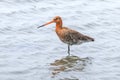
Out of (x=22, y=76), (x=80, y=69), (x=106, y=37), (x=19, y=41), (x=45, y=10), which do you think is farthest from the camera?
A: (x=45, y=10)

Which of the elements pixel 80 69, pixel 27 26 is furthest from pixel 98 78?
pixel 27 26

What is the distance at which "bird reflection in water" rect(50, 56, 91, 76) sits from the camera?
1223 centimetres

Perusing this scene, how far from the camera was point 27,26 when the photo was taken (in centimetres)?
1567

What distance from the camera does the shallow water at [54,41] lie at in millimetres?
11844

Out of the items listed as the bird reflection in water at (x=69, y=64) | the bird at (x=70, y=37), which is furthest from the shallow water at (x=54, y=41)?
the bird at (x=70, y=37)

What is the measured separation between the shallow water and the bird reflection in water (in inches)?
1.0

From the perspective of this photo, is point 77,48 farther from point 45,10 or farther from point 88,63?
point 45,10

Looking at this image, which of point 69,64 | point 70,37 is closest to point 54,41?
point 70,37

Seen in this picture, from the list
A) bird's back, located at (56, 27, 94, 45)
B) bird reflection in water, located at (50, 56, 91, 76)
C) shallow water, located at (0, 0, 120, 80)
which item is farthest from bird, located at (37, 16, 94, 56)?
bird reflection in water, located at (50, 56, 91, 76)

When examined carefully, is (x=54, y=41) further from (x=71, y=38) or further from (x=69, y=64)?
(x=69, y=64)

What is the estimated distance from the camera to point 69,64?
42.0 ft

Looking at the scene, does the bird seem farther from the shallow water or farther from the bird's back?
the shallow water

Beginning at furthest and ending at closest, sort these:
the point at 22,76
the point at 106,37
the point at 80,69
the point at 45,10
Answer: the point at 45,10
the point at 106,37
the point at 80,69
the point at 22,76

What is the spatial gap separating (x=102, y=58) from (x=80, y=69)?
44.7 inches
